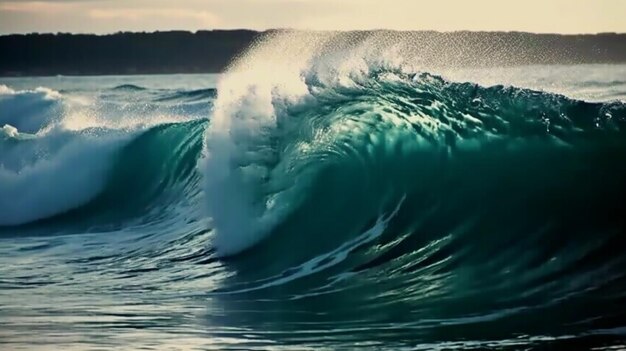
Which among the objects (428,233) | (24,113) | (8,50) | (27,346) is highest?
(8,50)

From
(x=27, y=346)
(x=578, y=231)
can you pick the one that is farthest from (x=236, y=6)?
(x=27, y=346)

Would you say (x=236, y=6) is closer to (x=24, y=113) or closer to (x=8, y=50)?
(x=24, y=113)

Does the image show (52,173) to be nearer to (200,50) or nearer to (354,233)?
(354,233)

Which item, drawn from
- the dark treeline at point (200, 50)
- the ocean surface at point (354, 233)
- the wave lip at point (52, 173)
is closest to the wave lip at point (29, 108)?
the dark treeline at point (200, 50)

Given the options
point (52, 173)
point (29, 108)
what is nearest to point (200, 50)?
point (29, 108)

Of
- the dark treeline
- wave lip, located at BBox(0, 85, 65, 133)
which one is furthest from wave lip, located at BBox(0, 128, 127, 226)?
wave lip, located at BBox(0, 85, 65, 133)

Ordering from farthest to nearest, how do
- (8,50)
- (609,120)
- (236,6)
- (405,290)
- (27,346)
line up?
(8,50)
(236,6)
(609,120)
(405,290)
(27,346)

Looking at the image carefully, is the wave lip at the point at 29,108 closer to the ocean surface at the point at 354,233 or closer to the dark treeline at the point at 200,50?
the dark treeline at the point at 200,50

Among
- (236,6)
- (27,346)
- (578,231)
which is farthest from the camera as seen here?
(236,6)
